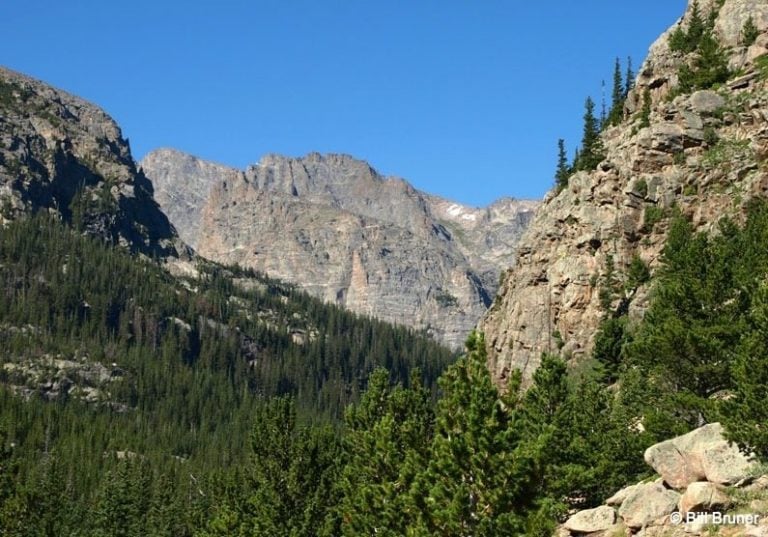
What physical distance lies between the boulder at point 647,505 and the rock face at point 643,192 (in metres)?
48.8

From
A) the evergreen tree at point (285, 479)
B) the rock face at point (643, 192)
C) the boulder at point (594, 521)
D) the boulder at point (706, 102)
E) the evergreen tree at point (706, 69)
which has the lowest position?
the evergreen tree at point (285, 479)

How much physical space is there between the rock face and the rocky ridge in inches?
1880

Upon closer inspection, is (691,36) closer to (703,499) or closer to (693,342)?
(693,342)

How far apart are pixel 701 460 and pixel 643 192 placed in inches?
2286

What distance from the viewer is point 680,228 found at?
60781 millimetres

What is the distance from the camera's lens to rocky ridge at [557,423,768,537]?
22906mm

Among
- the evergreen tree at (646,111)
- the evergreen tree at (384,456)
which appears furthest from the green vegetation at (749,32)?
the evergreen tree at (384,456)

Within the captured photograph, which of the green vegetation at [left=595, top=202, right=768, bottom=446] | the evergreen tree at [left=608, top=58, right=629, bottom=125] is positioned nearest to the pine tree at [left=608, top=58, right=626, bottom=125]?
the evergreen tree at [left=608, top=58, right=629, bottom=125]

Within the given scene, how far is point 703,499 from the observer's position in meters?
23.7

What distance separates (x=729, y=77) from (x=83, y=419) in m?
142

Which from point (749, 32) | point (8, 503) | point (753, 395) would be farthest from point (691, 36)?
point (8, 503)

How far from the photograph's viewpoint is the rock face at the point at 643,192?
7519cm

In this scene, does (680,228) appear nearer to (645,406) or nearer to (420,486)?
(645,406)

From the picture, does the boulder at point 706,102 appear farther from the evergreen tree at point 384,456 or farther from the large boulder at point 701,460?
the large boulder at point 701,460
